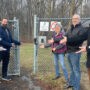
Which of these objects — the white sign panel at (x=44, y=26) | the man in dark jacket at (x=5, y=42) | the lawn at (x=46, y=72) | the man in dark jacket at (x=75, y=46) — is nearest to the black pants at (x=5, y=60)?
the man in dark jacket at (x=5, y=42)

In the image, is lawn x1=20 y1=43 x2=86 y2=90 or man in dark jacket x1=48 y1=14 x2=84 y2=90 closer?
man in dark jacket x1=48 y1=14 x2=84 y2=90

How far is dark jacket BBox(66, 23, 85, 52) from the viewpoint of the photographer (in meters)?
8.27

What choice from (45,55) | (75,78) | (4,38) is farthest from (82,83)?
(45,55)

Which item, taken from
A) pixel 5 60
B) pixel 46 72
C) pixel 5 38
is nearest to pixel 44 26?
pixel 46 72

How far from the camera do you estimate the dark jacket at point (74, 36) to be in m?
8.27

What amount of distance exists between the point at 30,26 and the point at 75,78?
30.3 metres

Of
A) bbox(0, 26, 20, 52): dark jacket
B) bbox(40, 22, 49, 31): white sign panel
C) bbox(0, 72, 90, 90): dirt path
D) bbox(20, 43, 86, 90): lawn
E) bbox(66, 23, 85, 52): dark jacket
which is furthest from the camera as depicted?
bbox(40, 22, 49, 31): white sign panel

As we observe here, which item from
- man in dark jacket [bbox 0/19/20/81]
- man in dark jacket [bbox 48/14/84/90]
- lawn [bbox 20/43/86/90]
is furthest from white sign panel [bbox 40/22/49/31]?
man in dark jacket [bbox 48/14/84/90]

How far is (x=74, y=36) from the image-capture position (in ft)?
27.2

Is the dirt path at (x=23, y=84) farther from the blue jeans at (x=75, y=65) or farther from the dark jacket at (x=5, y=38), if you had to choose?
the dark jacket at (x=5, y=38)

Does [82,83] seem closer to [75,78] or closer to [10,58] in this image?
[75,78]

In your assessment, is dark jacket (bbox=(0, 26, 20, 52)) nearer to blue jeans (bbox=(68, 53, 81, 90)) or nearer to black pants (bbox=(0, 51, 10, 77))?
black pants (bbox=(0, 51, 10, 77))

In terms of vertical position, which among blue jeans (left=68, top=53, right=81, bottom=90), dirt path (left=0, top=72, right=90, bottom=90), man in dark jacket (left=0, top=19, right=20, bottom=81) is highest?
man in dark jacket (left=0, top=19, right=20, bottom=81)

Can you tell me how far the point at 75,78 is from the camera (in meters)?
8.79
